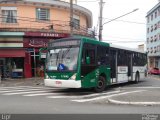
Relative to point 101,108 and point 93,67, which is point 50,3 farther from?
point 101,108

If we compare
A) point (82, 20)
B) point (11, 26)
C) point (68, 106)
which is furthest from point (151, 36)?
point (68, 106)

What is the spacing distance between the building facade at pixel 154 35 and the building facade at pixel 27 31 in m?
35.4

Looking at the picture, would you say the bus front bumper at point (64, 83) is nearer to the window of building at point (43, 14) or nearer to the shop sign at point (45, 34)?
the shop sign at point (45, 34)

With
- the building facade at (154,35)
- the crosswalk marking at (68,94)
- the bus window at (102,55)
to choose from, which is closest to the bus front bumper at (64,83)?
the crosswalk marking at (68,94)

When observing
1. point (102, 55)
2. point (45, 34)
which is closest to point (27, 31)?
point (45, 34)

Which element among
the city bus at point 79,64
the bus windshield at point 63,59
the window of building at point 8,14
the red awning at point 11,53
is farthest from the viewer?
the window of building at point 8,14

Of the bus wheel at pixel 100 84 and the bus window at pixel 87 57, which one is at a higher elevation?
the bus window at pixel 87 57

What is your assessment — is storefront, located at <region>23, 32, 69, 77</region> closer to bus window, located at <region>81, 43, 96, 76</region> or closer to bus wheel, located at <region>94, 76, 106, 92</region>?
bus wheel, located at <region>94, 76, 106, 92</region>

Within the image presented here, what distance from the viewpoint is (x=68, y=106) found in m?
11.0

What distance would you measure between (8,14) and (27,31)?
3.10 metres

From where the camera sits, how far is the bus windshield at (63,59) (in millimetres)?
14492

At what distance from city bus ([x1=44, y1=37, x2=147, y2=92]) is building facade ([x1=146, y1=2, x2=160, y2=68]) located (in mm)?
46083

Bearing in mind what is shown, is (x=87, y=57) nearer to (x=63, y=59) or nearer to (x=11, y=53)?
(x=63, y=59)

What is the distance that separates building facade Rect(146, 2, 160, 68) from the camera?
61.2 metres
